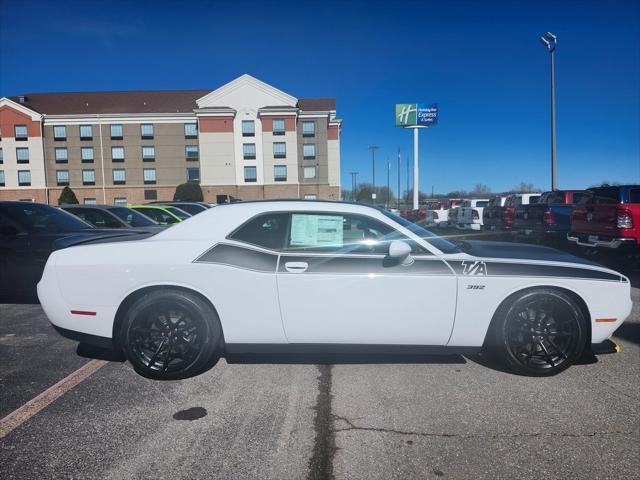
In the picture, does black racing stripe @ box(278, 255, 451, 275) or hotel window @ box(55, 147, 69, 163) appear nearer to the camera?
black racing stripe @ box(278, 255, 451, 275)

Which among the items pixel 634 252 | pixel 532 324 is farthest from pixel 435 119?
pixel 532 324

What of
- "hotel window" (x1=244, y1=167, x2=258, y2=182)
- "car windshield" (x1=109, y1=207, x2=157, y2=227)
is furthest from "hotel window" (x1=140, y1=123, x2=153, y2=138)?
"car windshield" (x1=109, y1=207, x2=157, y2=227)

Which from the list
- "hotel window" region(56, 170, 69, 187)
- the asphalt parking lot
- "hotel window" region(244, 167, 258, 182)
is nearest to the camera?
the asphalt parking lot

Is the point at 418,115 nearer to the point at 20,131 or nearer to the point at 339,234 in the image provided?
the point at 339,234

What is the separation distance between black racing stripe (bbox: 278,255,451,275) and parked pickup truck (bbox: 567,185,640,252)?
6.99 meters

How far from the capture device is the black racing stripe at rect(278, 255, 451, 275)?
3.56m

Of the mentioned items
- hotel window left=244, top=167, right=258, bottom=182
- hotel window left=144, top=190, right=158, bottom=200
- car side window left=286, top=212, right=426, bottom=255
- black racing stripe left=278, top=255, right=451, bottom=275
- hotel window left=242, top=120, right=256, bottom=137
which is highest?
hotel window left=242, top=120, right=256, bottom=137

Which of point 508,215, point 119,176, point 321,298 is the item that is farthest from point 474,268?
point 119,176

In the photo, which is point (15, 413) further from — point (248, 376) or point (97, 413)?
point (248, 376)

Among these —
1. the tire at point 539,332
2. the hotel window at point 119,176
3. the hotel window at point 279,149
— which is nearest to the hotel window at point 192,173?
the hotel window at point 119,176

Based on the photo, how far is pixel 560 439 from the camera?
9.21 feet

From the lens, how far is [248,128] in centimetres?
4866

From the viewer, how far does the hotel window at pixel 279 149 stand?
48.9 m

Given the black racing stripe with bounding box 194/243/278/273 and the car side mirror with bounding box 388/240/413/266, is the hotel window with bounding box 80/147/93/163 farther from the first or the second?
the car side mirror with bounding box 388/240/413/266
